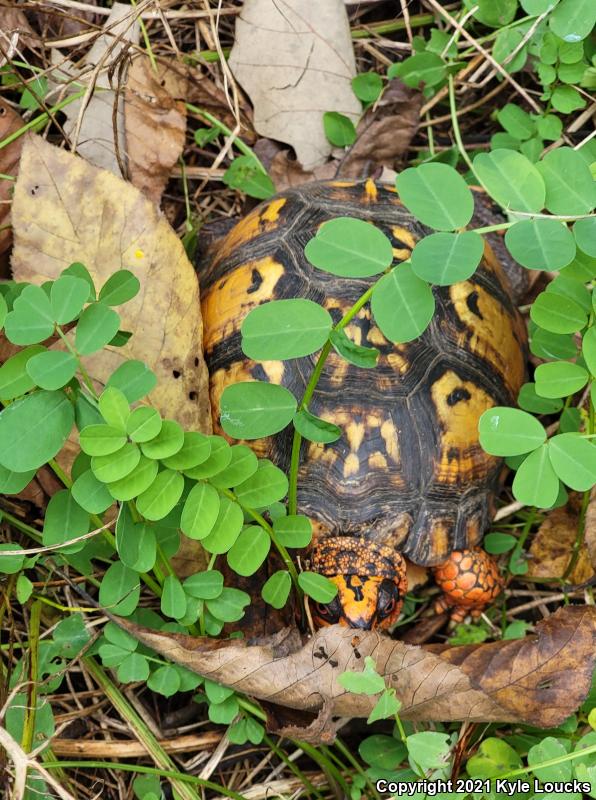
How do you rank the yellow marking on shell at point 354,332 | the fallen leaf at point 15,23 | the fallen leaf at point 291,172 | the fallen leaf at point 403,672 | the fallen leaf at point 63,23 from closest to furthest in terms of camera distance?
the fallen leaf at point 403,672
the yellow marking on shell at point 354,332
the fallen leaf at point 15,23
the fallen leaf at point 63,23
the fallen leaf at point 291,172

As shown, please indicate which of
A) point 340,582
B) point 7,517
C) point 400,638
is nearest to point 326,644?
point 340,582

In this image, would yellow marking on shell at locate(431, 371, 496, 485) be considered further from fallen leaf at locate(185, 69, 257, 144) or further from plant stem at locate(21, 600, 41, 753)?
fallen leaf at locate(185, 69, 257, 144)

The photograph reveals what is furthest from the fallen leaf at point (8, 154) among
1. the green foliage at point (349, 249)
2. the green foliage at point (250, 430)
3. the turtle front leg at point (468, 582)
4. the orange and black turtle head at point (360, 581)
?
the turtle front leg at point (468, 582)

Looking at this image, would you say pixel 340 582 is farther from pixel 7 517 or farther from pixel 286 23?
pixel 286 23

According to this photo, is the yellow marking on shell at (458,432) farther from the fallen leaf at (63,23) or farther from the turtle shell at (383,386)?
the fallen leaf at (63,23)

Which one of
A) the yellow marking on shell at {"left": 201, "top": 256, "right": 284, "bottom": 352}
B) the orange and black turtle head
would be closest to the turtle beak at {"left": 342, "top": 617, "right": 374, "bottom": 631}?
the orange and black turtle head

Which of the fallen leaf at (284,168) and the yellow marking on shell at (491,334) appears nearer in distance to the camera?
the yellow marking on shell at (491,334)
